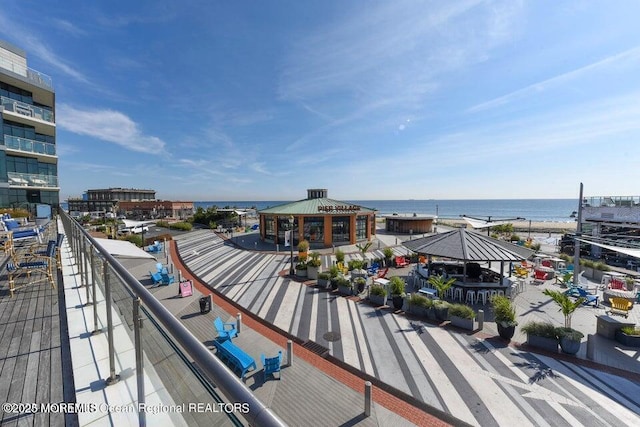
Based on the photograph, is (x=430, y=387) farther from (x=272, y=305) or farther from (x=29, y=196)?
(x=29, y=196)

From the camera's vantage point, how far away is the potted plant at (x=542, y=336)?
9.36 metres

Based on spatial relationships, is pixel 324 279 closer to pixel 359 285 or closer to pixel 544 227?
pixel 359 285

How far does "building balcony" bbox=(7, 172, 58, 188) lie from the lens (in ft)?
63.1

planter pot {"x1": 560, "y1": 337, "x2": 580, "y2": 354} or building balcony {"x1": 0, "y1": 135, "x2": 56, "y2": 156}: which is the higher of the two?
building balcony {"x1": 0, "y1": 135, "x2": 56, "y2": 156}

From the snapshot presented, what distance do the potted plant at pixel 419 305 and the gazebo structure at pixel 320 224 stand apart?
1727 centimetres

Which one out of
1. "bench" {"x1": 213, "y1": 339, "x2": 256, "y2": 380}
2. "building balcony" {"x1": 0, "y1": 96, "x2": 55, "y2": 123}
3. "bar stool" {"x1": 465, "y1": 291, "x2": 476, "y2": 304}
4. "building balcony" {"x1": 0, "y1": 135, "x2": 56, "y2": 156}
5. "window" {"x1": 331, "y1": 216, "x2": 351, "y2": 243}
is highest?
"building balcony" {"x1": 0, "y1": 96, "x2": 55, "y2": 123}

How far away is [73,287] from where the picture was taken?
5.68 metres

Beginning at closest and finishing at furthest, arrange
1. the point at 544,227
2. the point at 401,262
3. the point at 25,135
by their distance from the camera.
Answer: the point at 25,135
the point at 401,262
the point at 544,227

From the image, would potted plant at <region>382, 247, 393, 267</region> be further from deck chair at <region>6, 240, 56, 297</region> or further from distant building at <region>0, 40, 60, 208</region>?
distant building at <region>0, 40, 60, 208</region>

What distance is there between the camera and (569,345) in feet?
29.8

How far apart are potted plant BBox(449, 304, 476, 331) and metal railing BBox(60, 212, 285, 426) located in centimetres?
1174

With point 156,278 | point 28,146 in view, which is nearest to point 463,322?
point 156,278

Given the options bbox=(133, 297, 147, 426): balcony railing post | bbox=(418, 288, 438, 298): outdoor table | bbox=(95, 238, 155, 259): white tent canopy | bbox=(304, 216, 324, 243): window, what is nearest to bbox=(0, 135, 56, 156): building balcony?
bbox=(95, 238, 155, 259): white tent canopy

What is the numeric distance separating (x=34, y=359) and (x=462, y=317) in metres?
12.6
